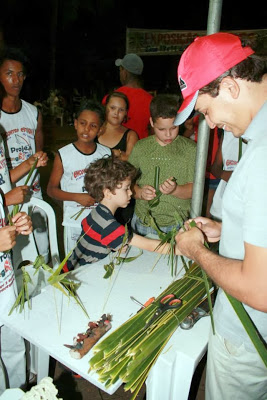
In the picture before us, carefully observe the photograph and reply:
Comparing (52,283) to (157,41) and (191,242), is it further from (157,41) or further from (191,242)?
(157,41)

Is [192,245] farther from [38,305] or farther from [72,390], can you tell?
[72,390]

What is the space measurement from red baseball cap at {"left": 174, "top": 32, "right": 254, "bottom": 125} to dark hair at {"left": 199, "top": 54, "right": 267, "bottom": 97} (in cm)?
2

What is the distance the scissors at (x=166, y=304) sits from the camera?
169 cm

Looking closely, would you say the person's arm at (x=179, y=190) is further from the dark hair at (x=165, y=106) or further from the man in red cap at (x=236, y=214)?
the man in red cap at (x=236, y=214)

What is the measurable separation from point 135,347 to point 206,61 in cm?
126

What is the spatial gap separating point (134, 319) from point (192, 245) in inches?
18.1

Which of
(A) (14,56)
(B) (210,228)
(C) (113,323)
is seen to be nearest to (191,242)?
(B) (210,228)

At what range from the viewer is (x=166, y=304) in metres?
1.74

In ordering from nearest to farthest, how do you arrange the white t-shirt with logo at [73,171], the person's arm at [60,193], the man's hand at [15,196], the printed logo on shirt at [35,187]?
the man's hand at [15,196] < the person's arm at [60,193] < the white t-shirt with logo at [73,171] < the printed logo on shirt at [35,187]

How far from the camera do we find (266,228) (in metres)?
1.14

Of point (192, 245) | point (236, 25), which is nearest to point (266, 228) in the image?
point (192, 245)

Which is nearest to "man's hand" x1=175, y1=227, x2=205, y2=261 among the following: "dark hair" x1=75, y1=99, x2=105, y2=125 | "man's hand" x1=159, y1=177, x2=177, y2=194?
"man's hand" x1=159, y1=177, x2=177, y2=194

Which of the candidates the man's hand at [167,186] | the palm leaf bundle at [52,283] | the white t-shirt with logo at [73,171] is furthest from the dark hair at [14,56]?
the palm leaf bundle at [52,283]

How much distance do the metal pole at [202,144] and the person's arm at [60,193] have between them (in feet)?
3.25
